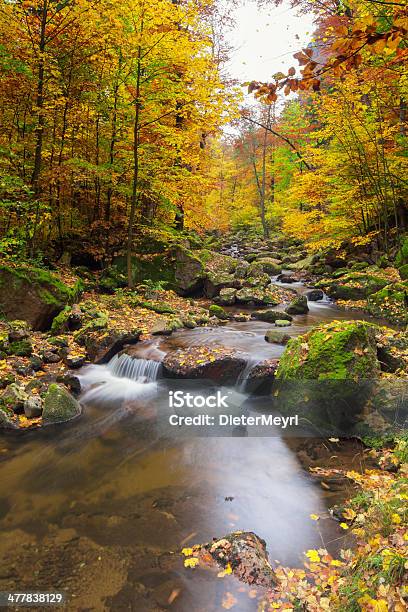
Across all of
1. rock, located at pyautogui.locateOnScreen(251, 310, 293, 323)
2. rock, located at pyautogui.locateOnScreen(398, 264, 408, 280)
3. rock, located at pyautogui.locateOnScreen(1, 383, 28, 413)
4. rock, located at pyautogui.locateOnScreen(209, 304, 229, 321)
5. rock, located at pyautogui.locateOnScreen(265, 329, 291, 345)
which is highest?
rock, located at pyautogui.locateOnScreen(398, 264, 408, 280)

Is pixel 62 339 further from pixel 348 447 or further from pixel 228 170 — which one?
pixel 228 170

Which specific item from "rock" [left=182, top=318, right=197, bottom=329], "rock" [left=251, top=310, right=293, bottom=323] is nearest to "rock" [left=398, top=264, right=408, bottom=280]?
"rock" [left=251, top=310, right=293, bottom=323]

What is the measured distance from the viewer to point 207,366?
7.14m

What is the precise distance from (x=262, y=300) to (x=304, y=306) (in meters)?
1.67

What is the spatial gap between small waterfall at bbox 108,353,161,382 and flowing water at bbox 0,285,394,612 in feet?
3.06

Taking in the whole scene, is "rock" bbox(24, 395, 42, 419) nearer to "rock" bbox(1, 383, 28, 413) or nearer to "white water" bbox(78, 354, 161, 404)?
"rock" bbox(1, 383, 28, 413)

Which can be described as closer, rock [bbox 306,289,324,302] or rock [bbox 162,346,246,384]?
rock [bbox 162,346,246,384]

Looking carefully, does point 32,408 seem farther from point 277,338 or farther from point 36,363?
point 277,338

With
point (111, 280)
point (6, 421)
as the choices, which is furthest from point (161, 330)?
point (6, 421)

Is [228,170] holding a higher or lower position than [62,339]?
higher

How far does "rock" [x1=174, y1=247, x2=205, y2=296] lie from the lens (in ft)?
44.4

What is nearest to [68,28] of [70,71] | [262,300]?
[70,71]

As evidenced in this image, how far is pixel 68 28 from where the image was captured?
954 centimetres

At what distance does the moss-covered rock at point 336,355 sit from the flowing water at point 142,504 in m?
1.01
